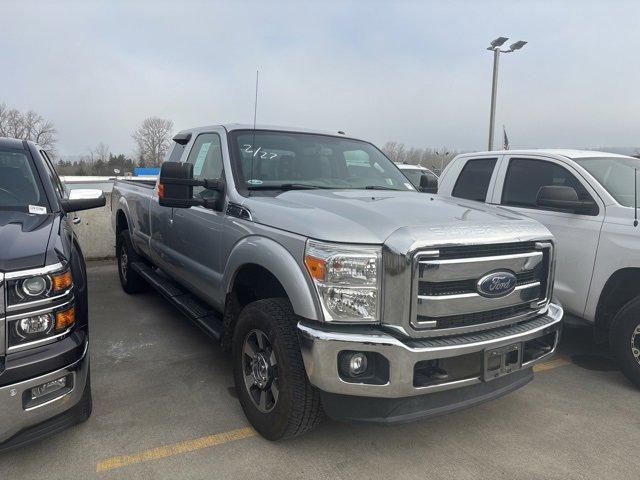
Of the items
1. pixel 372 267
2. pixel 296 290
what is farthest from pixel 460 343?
pixel 296 290

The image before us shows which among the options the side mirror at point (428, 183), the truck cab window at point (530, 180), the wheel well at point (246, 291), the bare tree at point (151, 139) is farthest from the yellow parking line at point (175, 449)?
the bare tree at point (151, 139)

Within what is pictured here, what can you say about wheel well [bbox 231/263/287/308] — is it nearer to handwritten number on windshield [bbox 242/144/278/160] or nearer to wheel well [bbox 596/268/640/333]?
handwritten number on windshield [bbox 242/144/278/160]

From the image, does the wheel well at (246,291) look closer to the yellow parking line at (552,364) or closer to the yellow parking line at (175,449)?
the yellow parking line at (175,449)

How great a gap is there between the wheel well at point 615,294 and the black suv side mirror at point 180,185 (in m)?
3.22

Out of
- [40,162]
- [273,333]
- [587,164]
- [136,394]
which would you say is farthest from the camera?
[587,164]

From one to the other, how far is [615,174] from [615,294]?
1.18 metres

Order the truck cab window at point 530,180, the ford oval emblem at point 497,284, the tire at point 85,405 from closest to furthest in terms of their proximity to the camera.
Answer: the ford oval emblem at point 497,284, the tire at point 85,405, the truck cab window at point 530,180

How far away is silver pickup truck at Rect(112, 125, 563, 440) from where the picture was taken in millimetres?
2586

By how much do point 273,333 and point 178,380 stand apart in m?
1.50

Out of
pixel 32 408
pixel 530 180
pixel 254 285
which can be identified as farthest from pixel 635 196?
pixel 32 408

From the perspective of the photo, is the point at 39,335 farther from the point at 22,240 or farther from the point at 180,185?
the point at 180,185

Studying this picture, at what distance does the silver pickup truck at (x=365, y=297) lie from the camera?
259cm

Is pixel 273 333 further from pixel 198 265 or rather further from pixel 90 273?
pixel 90 273

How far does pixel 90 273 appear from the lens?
795 cm
